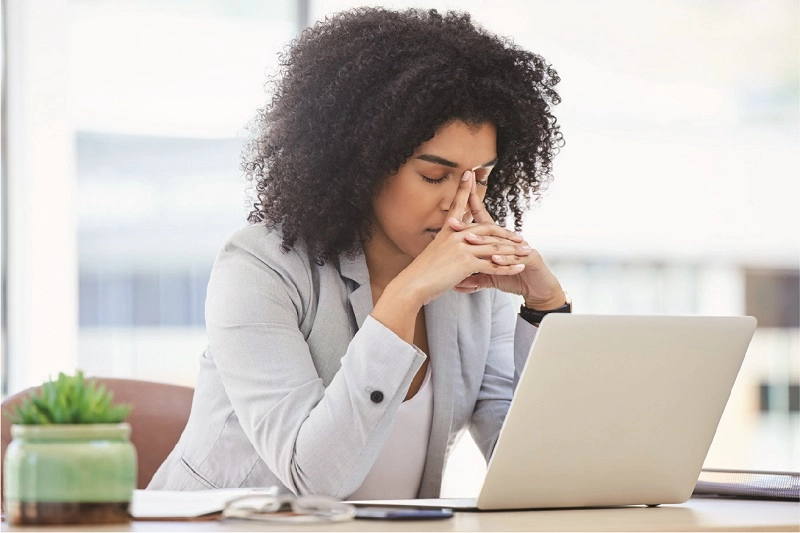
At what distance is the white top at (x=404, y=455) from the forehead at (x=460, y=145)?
0.36 m

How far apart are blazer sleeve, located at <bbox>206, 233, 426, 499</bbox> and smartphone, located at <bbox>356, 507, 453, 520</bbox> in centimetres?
20

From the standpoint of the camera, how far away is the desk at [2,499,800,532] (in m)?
0.92

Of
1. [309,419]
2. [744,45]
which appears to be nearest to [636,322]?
[309,419]

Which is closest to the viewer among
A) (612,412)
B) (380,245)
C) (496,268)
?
(612,412)

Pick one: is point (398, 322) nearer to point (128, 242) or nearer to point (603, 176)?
point (128, 242)

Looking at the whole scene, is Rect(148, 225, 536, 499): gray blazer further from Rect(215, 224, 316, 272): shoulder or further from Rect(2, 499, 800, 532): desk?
Rect(2, 499, 800, 532): desk

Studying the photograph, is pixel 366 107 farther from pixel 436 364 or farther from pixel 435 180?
pixel 436 364

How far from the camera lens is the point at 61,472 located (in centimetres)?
87

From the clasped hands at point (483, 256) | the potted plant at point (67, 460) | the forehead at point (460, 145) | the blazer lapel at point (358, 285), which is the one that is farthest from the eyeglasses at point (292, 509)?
the forehead at point (460, 145)

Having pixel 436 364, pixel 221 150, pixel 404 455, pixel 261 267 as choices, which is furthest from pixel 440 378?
pixel 221 150

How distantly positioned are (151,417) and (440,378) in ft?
1.60

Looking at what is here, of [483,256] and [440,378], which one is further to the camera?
[440,378]

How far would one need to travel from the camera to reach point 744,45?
16.0ft

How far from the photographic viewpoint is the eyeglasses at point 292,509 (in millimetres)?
963
